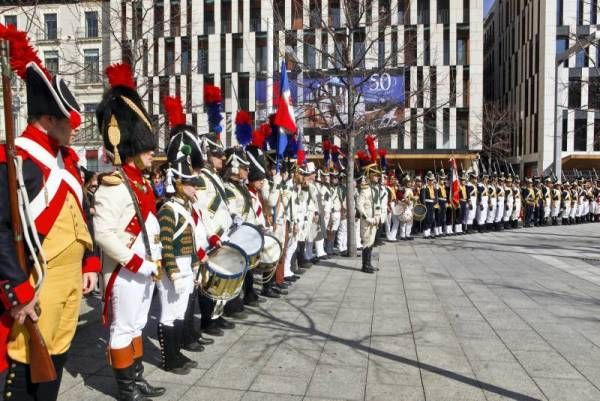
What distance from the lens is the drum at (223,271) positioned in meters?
5.21

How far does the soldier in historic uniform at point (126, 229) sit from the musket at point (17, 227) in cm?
97

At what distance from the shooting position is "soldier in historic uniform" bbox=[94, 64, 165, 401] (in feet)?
12.2

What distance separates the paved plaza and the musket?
1.46 metres

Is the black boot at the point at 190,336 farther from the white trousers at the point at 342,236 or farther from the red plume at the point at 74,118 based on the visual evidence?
the white trousers at the point at 342,236

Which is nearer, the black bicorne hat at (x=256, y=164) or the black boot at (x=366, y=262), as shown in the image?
the black bicorne hat at (x=256, y=164)

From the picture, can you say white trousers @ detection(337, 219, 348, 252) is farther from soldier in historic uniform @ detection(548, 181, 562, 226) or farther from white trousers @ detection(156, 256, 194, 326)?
soldier in historic uniform @ detection(548, 181, 562, 226)

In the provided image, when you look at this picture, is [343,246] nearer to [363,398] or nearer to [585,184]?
[363,398]

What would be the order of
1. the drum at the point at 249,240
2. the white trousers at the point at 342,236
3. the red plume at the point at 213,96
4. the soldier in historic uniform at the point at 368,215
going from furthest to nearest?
the white trousers at the point at 342,236
the soldier in historic uniform at the point at 368,215
the red plume at the point at 213,96
the drum at the point at 249,240

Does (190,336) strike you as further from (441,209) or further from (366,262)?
(441,209)

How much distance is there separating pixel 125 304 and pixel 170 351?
37.9 inches

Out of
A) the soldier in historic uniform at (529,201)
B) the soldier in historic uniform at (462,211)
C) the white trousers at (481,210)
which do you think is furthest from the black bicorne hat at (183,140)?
the soldier in historic uniform at (529,201)

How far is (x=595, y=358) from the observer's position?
5.05 m

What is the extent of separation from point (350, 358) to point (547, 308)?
3.73 m

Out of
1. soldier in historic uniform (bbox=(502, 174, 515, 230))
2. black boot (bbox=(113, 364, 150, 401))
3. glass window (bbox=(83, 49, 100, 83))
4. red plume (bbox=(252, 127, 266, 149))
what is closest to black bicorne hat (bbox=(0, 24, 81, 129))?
black boot (bbox=(113, 364, 150, 401))
